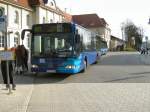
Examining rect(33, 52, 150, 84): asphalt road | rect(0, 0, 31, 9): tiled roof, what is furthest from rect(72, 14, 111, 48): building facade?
rect(33, 52, 150, 84): asphalt road

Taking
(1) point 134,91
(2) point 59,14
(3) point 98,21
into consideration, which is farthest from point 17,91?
(3) point 98,21

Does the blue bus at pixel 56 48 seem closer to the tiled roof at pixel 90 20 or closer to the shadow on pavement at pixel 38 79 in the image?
the shadow on pavement at pixel 38 79

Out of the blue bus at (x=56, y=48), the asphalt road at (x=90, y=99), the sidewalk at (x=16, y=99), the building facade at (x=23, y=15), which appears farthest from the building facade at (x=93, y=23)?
the sidewalk at (x=16, y=99)

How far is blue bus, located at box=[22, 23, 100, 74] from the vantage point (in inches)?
706

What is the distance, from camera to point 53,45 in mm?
18328

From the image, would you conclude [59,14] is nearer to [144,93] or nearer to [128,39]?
[128,39]

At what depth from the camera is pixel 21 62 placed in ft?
67.5

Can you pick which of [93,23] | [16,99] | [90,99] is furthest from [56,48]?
[93,23]

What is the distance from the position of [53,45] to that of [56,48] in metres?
0.25

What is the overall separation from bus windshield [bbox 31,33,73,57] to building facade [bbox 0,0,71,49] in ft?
87.7

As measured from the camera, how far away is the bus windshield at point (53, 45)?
A: 1802cm

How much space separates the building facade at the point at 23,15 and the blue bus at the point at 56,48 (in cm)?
2671

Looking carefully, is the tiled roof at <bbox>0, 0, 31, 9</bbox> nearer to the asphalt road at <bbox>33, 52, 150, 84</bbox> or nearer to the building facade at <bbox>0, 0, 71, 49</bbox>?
the building facade at <bbox>0, 0, 71, 49</bbox>

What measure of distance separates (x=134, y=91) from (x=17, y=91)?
13.6 ft
